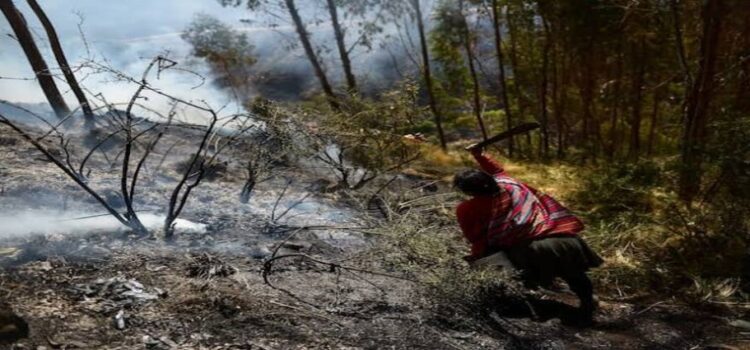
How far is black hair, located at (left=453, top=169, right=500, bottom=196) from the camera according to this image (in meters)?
3.46

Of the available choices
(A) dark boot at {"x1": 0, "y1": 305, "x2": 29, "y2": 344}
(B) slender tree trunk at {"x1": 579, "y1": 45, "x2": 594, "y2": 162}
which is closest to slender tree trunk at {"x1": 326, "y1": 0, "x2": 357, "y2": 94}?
(B) slender tree trunk at {"x1": 579, "y1": 45, "x2": 594, "y2": 162}

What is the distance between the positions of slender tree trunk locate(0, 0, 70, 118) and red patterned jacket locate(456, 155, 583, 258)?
7.07 m

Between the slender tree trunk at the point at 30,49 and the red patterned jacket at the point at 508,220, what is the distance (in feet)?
23.2

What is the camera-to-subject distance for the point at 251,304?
3.07 meters

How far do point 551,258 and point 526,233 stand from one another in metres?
0.21

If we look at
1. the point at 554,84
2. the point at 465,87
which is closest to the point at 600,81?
the point at 554,84

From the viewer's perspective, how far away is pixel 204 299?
3.01 metres

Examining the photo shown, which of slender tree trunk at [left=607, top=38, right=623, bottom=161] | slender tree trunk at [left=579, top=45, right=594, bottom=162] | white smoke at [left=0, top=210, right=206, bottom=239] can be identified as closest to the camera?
white smoke at [left=0, top=210, right=206, bottom=239]

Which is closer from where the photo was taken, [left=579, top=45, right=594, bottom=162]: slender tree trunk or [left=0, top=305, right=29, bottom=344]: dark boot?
[left=0, top=305, right=29, bottom=344]: dark boot

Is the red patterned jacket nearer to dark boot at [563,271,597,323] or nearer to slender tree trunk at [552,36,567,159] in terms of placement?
dark boot at [563,271,597,323]

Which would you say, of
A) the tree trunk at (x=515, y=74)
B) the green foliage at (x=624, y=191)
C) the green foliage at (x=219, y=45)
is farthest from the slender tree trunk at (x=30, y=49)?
the green foliage at (x=219, y=45)

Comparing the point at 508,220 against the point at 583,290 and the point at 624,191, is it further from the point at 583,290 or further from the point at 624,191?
the point at 624,191

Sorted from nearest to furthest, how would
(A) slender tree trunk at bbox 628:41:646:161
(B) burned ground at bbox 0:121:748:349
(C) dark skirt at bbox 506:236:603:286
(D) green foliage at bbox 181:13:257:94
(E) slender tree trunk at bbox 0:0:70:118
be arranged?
(B) burned ground at bbox 0:121:748:349 → (C) dark skirt at bbox 506:236:603:286 → (E) slender tree trunk at bbox 0:0:70:118 → (A) slender tree trunk at bbox 628:41:646:161 → (D) green foliage at bbox 181:13:257:94

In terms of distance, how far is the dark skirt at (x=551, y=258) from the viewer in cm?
340
